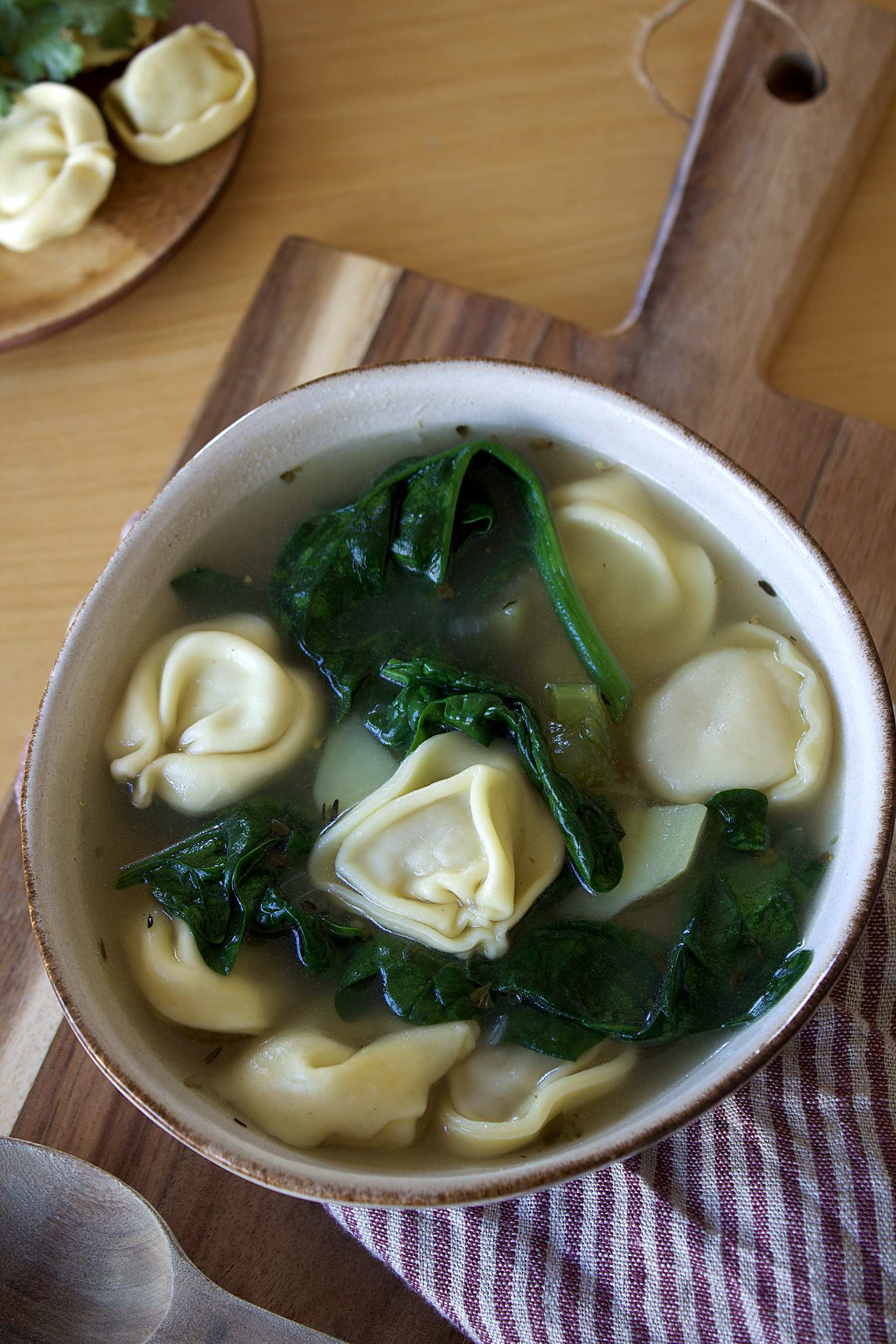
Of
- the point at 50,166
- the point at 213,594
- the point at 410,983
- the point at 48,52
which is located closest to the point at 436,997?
the point at 410,983

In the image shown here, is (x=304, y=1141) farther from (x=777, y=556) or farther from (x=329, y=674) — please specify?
(x=777, y=556)

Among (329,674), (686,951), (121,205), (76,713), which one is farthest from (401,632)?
(121,205)

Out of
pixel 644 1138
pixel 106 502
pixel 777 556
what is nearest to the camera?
pixel 644 1138

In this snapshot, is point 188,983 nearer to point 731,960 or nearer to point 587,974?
point 587,974

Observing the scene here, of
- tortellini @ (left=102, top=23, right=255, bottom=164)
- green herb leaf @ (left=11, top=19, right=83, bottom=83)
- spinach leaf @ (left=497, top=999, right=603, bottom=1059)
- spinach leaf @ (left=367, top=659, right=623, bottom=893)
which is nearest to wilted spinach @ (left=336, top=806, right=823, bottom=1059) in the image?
spinach leaf @ (left=497, top=999, right=603, bottom=1059)

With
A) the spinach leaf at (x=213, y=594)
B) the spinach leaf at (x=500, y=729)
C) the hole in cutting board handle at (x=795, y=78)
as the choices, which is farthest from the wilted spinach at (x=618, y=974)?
the hole in cutting board handle at (x=795, y=78)

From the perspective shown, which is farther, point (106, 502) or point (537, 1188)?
point (106, 502)

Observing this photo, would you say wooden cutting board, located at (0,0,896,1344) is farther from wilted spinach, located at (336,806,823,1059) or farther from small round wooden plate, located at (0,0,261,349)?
wilted spinach, located at (336,806,823,1059)
